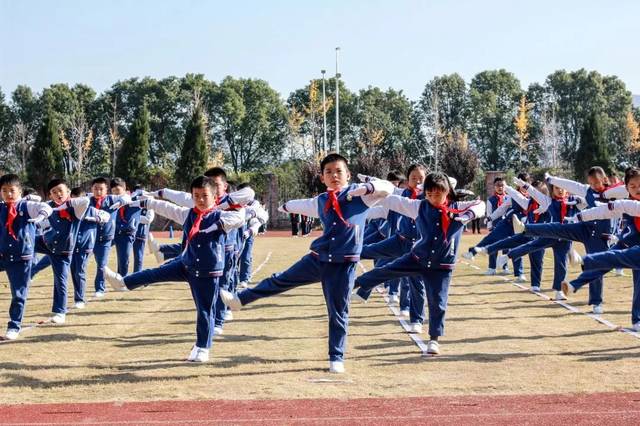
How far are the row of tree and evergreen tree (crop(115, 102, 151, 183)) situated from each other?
38.5 feet

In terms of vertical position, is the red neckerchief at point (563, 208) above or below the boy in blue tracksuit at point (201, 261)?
above

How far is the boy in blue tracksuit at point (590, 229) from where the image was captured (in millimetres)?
10531

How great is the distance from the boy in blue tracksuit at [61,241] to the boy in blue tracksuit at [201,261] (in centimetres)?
272

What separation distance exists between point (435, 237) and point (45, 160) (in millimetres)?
50075

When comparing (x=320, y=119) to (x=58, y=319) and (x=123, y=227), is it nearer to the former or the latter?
(x=123, y=227)

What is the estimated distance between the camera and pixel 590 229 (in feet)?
35.9

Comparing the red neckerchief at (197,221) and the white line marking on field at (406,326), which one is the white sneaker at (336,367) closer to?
the white line marking on field at (406,326)

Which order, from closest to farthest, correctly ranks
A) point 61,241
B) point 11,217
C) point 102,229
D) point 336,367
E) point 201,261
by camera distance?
1. point 336,367
2. point 201,261
3. point 11,217
4. point 61,241
5. point 102,229

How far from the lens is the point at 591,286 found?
11469 mm

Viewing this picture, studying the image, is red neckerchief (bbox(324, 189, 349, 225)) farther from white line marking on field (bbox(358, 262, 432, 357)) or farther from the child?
white line marking on field (bbox(358, 262, 432, 357))

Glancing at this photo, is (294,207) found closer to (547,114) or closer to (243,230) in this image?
(243,230)

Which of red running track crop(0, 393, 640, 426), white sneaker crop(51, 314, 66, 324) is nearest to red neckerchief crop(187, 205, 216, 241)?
red running track crop(0, 393, 640, 426)

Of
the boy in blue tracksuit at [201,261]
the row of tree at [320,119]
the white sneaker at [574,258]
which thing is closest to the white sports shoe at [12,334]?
the boy in blue tracksuit at [201,261]

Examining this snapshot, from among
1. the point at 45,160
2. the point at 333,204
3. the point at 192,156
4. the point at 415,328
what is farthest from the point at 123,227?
the point at 45,160
